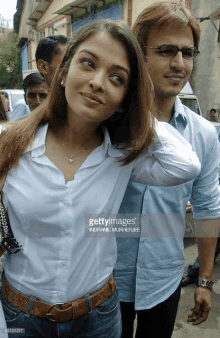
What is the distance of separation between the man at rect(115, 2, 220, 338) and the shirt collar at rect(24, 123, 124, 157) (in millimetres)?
298

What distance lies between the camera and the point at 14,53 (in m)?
24.2

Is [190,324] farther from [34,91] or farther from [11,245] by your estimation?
[34,91]

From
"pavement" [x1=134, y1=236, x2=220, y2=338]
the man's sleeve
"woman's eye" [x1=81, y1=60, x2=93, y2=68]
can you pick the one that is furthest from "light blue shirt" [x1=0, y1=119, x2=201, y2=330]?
"pavement" [x1=134, y1=236, x2=220, y2=338]

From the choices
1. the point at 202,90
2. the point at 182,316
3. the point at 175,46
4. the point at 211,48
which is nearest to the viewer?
the point at 175,46

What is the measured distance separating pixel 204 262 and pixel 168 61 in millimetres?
1059

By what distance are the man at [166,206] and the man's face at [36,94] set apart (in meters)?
1.81

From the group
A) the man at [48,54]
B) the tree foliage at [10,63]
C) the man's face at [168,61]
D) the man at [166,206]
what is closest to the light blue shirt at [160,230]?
the man at [166,206]

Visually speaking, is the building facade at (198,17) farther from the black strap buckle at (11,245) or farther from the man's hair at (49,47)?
the black strap buckle at (11,245)

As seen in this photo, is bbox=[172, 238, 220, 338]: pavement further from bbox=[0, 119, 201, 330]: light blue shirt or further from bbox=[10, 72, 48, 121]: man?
bbox=[10, 72, 48, 121]: man

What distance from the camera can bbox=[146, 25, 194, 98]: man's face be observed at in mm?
1362

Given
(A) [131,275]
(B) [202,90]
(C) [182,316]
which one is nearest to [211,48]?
(B) [202,90]

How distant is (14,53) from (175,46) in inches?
1010

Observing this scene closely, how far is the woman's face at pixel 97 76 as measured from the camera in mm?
1034

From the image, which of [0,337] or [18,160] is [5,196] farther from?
[0,337]
